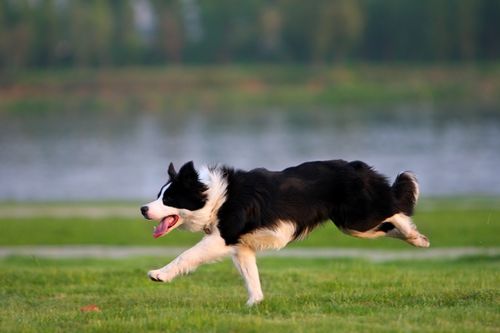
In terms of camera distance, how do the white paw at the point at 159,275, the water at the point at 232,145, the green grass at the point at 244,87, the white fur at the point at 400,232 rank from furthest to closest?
1. the green grass at the point at 244,87
2. the water at the point at 232,145
3. the white fur at the point at 400,232
4. the white paw at the point at 159,275

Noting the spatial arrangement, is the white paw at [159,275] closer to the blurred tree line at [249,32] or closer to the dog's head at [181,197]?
the dog's head at [181,197]

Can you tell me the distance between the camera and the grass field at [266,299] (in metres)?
8.38

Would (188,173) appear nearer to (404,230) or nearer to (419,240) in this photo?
(404,230)

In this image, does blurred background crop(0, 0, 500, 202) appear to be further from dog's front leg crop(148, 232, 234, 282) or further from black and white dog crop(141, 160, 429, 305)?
dog's front leg crop(148, 232, 234, 282)

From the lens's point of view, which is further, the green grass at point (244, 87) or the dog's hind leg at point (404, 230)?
the green grass at point (244, 87)

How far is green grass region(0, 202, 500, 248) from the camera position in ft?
67.5

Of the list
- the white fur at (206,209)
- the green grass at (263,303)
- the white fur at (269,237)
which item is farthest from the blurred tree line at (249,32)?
the white fur at (206,209)

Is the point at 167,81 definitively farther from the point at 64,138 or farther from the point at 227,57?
the point at 64,138

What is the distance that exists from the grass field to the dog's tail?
845 millimetres

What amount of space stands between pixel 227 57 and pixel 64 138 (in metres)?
53.6

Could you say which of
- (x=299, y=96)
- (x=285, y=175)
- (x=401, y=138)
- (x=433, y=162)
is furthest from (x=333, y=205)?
(x=299, y=96)

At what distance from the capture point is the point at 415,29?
338 feet

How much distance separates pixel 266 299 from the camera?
9.65m

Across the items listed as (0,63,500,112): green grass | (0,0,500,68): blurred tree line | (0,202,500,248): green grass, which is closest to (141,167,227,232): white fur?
(0,202,500,248): green grass
